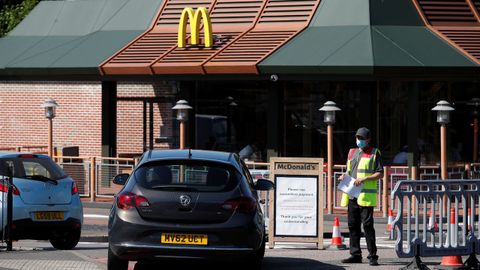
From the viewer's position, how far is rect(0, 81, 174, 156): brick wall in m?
35.2

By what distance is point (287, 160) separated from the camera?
18.6m

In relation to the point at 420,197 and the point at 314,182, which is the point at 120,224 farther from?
the point at 314,182

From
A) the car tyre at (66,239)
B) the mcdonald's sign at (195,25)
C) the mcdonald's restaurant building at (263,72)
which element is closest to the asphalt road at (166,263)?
the car tyre at (66,239)

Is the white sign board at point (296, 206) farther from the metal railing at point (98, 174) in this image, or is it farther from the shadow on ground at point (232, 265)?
the metal railing at point (98, 174)

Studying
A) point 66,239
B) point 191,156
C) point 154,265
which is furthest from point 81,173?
point 191,156

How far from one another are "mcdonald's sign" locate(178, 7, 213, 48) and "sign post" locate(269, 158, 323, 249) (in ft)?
46.7

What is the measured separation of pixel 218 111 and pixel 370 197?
60.8ft

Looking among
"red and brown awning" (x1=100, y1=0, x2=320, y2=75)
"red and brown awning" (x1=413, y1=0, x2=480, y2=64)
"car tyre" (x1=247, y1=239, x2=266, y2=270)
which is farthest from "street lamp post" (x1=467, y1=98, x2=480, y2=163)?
"car tyre" (x1=247, y1=239, x2=266, y2=270)

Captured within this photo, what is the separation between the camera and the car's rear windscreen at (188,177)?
13.7 metres

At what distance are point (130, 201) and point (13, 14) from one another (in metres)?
33.1

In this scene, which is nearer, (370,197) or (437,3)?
(370,197)

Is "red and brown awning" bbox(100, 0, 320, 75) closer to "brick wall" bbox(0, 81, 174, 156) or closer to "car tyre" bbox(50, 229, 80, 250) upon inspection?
"brick wall" bbox(0, 81, 174, 156)

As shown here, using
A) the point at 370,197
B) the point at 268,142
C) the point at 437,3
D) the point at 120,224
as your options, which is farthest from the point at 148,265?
the point at 437,3

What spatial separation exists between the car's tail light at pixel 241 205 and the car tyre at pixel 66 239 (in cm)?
494
